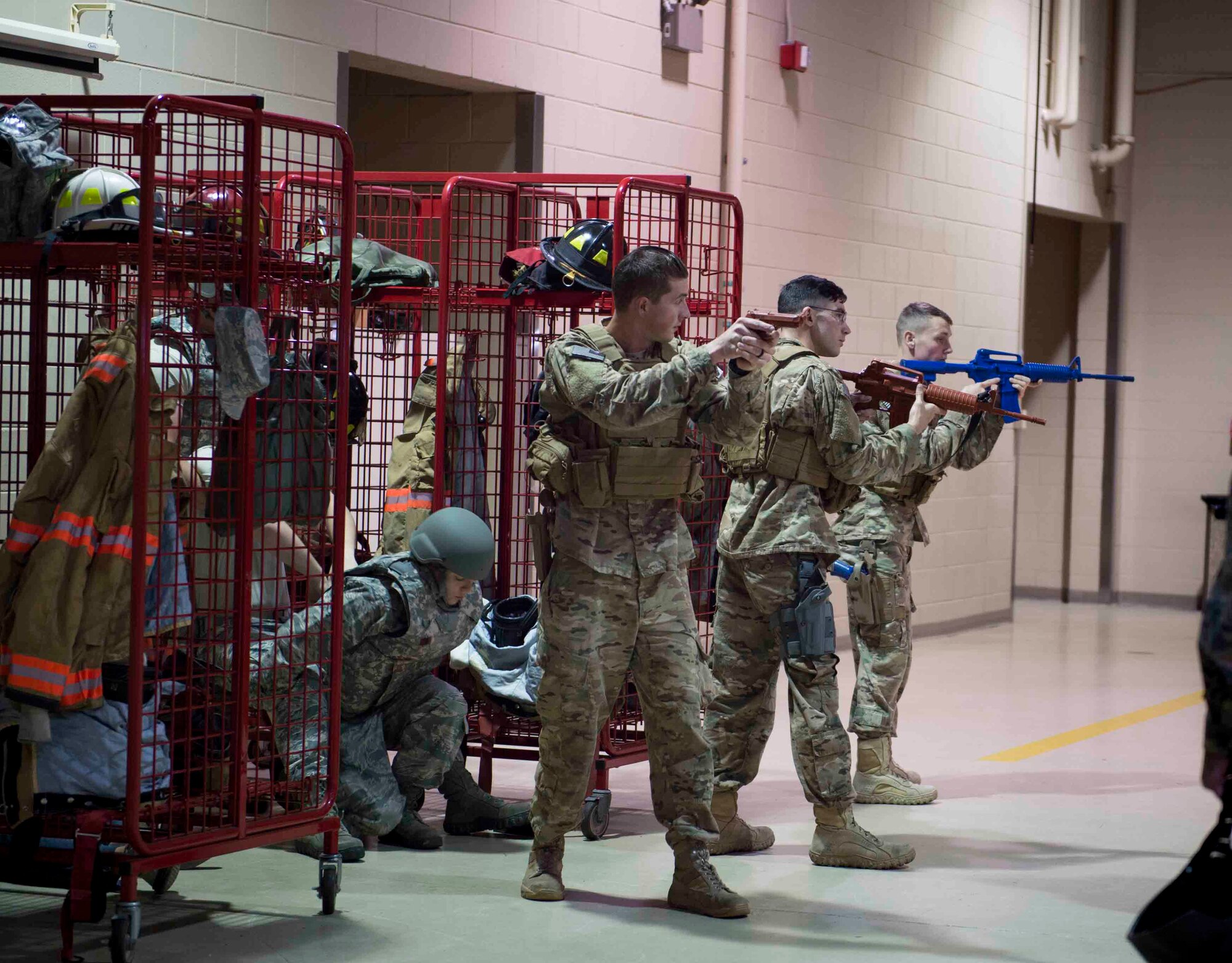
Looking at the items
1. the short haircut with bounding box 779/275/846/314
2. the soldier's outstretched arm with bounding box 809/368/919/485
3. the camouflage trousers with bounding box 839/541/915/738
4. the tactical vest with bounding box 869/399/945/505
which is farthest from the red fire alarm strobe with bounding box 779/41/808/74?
the soldier's outstretched arm with bounding box 809/368/919/485

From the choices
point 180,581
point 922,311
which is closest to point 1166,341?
point 922,311

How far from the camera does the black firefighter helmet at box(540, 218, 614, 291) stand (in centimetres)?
495

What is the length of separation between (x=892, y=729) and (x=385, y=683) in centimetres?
191

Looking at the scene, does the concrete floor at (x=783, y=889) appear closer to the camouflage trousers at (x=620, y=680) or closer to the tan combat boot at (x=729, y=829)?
the tan combat boot at (x=729, y=829)

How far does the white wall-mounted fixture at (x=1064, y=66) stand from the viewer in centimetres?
1109

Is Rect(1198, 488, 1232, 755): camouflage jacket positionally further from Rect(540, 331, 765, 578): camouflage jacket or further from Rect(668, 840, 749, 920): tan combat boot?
Rect(668, 840, 749, 920): tan combat boot

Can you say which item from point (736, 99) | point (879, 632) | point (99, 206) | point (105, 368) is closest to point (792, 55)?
point (736, 99)

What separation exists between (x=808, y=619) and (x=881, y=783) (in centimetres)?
134

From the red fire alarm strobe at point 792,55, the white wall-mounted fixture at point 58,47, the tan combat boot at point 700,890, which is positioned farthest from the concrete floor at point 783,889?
the red fire alarm strobe at point 792,55

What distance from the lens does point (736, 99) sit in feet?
26.9

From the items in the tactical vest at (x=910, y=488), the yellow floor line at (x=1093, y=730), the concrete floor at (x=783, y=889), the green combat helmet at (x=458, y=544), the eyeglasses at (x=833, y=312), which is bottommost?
the yellow floor line at (x=1093, y=730)

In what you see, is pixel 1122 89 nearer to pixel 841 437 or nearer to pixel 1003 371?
pixel 1003 371

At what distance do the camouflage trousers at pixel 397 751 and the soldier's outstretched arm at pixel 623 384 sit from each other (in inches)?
43.9

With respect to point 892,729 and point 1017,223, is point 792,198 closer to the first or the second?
point 1017,223
